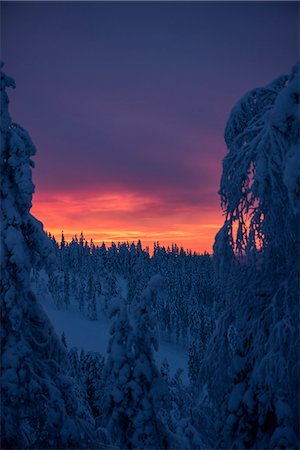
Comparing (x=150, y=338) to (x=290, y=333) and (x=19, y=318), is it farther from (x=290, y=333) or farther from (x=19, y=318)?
(x=290, y=333)

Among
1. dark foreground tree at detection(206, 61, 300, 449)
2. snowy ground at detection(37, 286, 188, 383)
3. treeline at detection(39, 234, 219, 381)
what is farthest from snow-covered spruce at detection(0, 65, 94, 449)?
snowy ground at detection(37, 286, 188, 383)

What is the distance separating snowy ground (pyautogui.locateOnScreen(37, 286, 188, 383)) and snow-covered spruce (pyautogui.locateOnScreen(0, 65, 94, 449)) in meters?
79.1

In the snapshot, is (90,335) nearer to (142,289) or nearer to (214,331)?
(142,289)

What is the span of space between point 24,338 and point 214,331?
4.90 m

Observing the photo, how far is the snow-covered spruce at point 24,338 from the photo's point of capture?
911 centimetres

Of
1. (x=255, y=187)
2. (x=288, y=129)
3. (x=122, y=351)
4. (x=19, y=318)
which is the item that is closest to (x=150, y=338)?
(x=122, y=351)

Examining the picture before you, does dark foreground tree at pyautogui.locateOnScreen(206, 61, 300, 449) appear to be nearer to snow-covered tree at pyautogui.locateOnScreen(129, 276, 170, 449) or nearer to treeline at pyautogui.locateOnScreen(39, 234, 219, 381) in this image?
snow-covered tree at pyautogui.locateOnScreen(129, 276, 170, 449)

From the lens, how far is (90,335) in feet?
330

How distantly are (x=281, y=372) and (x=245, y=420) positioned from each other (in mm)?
1562

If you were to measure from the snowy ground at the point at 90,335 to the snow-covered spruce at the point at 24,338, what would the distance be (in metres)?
79.1

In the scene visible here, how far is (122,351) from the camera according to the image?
965 centimetres

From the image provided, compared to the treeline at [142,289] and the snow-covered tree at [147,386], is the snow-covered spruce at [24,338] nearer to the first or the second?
the snow-covered tree at [147,386]

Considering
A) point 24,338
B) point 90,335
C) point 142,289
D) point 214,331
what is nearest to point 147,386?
point 214,331

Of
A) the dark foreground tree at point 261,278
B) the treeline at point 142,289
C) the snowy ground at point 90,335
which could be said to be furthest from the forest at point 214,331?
the snowy ground at point 90,335
